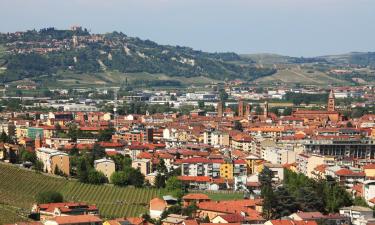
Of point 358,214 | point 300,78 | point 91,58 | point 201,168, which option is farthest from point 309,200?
point 300,78

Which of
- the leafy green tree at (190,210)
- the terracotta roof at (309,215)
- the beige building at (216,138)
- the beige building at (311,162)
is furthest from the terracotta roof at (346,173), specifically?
the beige building at (216,138)

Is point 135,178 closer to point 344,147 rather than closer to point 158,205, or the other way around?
point 158,205

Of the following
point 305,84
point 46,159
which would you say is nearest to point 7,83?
point 305,84

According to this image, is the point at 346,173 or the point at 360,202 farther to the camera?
the point at 346,173

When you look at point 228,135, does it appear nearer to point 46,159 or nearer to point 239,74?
point 46,159

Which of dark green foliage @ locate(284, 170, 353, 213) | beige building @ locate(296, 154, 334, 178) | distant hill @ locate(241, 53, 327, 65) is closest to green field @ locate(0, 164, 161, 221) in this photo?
dark green foliage @ locate(284, 170, 353, 213)

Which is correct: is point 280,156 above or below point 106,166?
below

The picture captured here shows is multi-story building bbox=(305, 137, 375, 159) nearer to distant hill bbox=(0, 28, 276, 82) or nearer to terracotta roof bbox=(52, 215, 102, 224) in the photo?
terracotta roof bbox=(52, 215, 102, 224)

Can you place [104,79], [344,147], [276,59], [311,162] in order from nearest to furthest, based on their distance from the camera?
[311,162] < [344,147] < [104,79] < [276,59]
